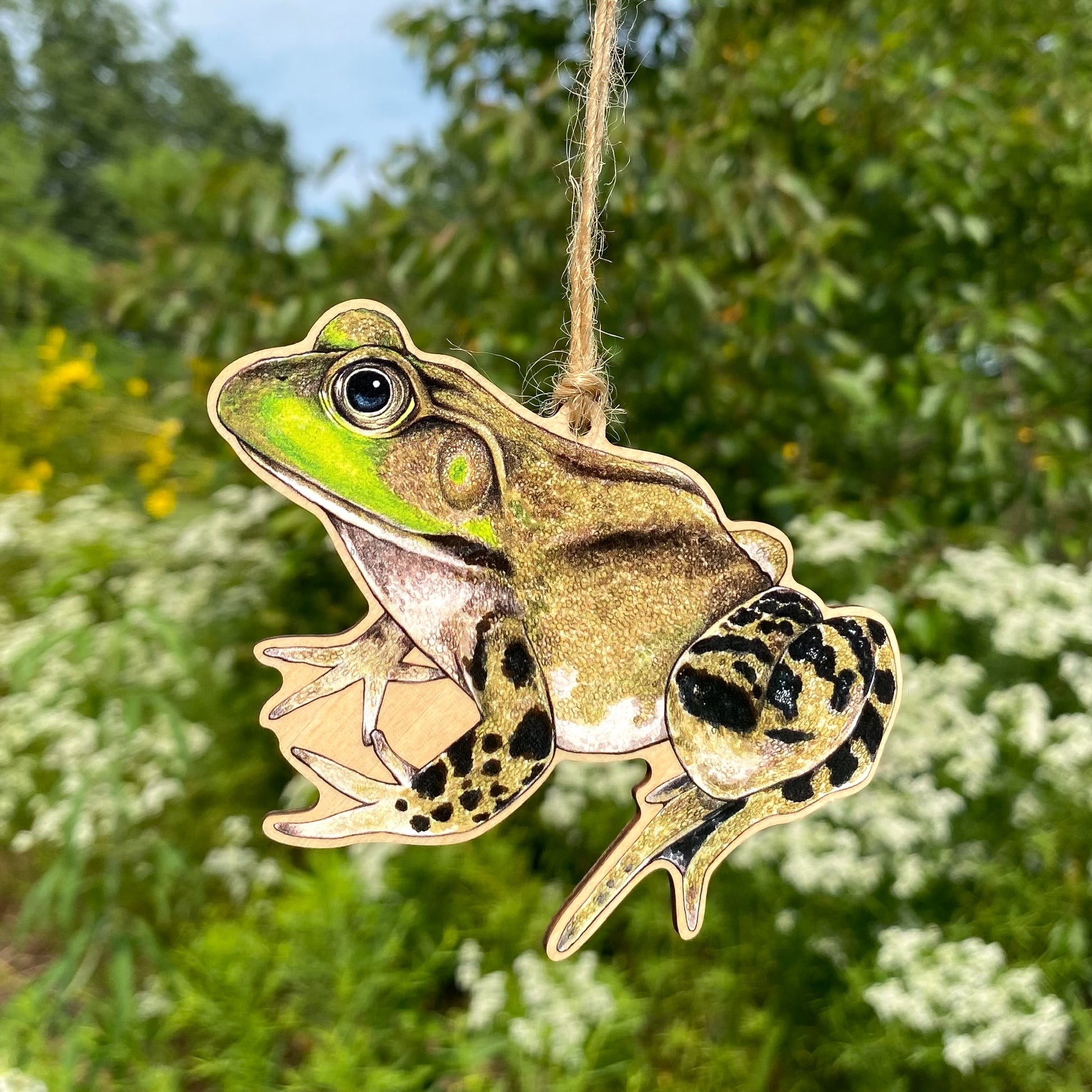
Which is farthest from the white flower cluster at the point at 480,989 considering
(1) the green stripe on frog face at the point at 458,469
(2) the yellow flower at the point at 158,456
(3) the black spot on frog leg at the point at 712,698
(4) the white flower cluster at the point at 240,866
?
(2) the yellow flower at the point at 158,456

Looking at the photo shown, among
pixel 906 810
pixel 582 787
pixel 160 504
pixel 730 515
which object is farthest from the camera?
pixel 160 504

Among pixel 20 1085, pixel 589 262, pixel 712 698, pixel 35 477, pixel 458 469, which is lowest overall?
pixel 20 1085

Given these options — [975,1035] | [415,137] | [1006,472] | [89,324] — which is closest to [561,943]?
[975,1035]

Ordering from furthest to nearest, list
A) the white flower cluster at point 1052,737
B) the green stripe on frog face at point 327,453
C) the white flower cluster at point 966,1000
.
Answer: the white flower cluster at point 1052,737 < the white flower cluster at point 966,1000 < the green stripe on frog face at point 327,453

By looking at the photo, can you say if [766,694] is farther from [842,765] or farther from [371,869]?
[371,869]

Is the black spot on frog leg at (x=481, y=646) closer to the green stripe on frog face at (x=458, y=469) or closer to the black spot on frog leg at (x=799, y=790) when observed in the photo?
the green stripe on frog face at (x=458, y=469)

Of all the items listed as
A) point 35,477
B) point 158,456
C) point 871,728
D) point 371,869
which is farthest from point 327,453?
point 35,477
